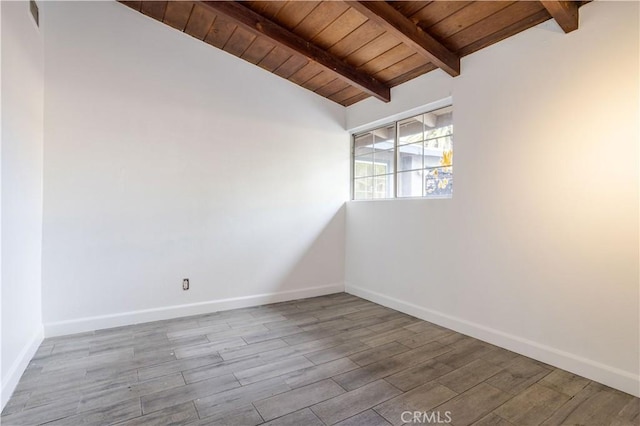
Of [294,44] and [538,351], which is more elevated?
[294,44]

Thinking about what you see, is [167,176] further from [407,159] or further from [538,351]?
[538,351]

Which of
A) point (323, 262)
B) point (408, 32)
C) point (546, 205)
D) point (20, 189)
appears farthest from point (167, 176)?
point (546, 205)

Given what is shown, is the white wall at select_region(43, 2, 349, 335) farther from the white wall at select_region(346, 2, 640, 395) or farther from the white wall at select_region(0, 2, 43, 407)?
the white wall at select_region(346, 2, 640, 395)

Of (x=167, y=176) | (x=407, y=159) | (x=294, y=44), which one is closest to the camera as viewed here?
(x=294, y=44)

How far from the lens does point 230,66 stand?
3490mm

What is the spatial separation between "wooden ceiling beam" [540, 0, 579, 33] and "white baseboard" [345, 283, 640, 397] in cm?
224

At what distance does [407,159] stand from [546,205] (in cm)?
152

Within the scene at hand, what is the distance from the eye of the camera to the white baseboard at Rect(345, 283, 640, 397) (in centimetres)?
196

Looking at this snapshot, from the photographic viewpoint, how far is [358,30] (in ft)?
9.14

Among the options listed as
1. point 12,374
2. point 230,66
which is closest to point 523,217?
point 230,66

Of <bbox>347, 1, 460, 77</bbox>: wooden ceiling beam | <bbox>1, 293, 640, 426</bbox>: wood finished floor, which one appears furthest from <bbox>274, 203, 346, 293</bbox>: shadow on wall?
<bbox>347, 1, 460, 77</bbox>: wooden ceiling beam

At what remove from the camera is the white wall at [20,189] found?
185 centimetres

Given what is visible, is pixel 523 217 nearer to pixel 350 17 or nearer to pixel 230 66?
pixel 350 17

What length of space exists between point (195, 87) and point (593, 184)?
350 centimetres
